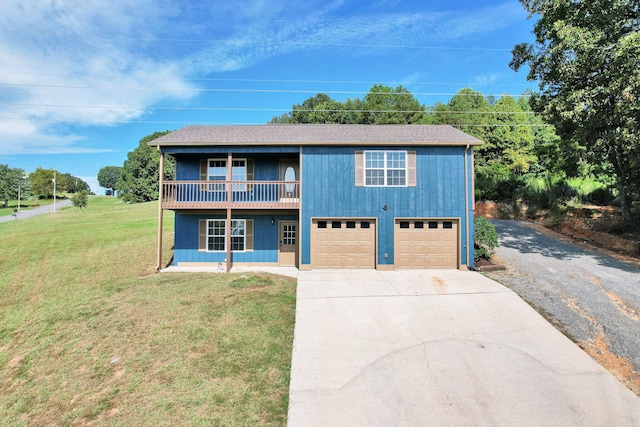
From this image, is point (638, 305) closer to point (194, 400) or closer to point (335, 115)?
point (194, 400)

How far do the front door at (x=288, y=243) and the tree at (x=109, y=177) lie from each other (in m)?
127

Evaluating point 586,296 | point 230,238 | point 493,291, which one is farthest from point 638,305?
point 230,238

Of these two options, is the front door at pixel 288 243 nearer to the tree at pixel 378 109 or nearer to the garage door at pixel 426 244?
the garage door at pixel 426 244

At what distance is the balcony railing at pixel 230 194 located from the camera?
12062mm

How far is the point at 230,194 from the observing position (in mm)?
12062

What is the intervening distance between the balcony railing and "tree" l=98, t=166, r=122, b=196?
411 ft

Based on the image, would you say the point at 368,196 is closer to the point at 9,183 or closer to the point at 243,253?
the point at 243,253

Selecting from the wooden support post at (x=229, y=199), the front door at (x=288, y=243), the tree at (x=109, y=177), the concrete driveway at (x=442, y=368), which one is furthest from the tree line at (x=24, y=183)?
the concrete driveway at (x=442, y=368)

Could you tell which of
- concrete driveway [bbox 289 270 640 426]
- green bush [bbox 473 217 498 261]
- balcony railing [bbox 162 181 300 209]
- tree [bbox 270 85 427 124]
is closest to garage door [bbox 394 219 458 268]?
green bush [bbox 473 217 498 261]

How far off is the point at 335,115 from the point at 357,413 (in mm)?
35809

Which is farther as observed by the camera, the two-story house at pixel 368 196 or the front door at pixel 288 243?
the front door at pixel 288 243

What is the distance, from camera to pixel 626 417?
13.7ft

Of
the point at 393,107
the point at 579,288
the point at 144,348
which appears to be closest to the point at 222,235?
the point at 144,348

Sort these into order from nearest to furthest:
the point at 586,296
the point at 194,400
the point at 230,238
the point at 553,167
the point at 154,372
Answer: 1. the point at 194,400
2. the point at 154,372
3. the point at 586,296
4. the point at 230,238
5. the point at 553,167
